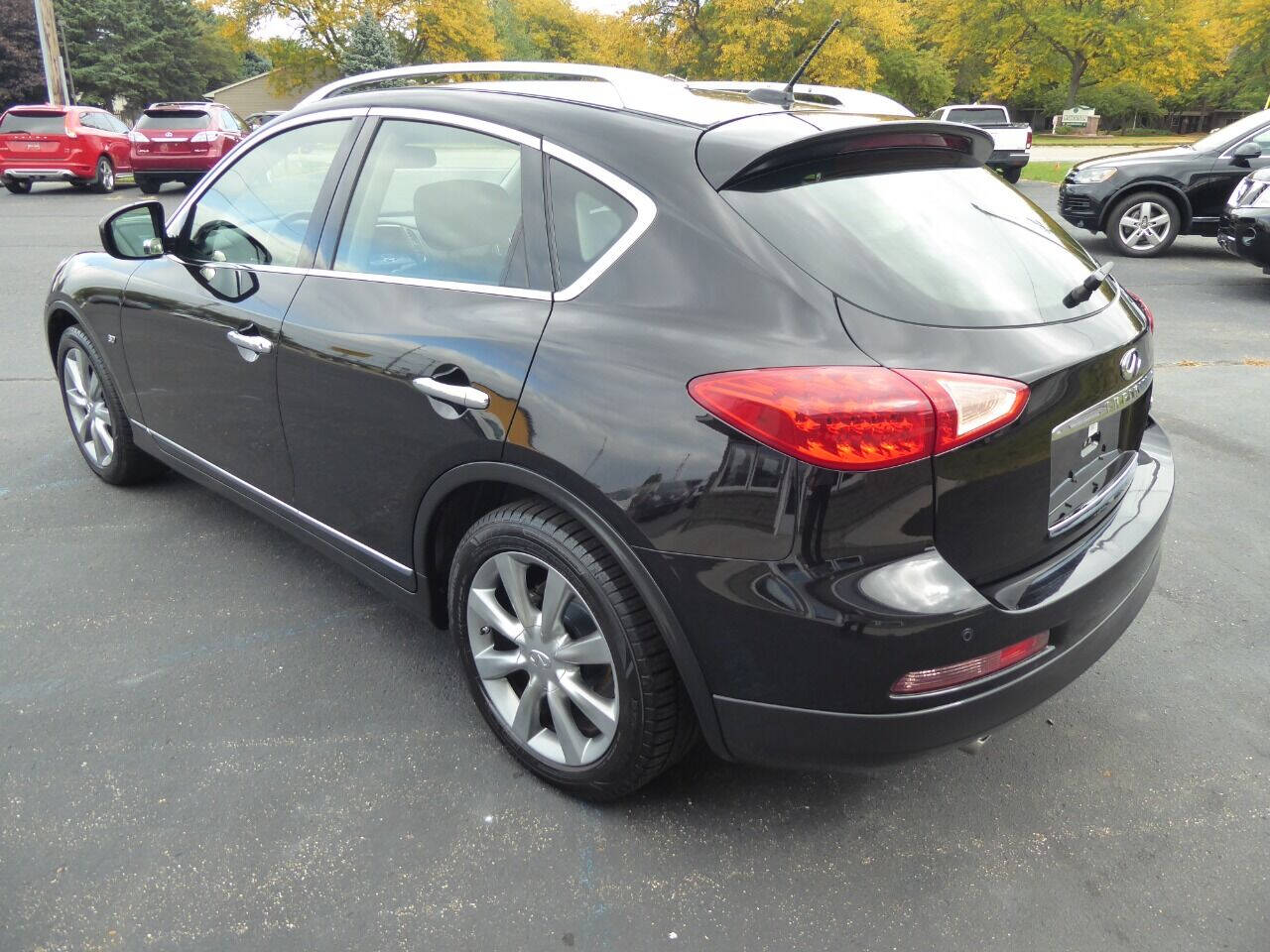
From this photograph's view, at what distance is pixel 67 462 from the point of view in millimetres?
4664

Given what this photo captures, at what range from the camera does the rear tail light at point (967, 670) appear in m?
1.89

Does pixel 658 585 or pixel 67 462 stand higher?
pixel 658 585

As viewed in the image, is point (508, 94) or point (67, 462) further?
point (67, 462)

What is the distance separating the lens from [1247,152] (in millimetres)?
10195

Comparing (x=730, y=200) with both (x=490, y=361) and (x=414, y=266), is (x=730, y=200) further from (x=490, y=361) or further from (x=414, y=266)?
(x=414, y=266)

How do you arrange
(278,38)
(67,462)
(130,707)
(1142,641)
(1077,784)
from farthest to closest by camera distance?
(278,38) → (67,462) → (1142,641) → (130,707) → (1077,784)

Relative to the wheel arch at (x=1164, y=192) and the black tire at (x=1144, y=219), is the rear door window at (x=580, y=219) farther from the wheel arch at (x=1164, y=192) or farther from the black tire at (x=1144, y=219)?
the black tire at (x=1144, y=219)

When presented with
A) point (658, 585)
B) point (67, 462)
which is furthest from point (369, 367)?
point (67, 462)

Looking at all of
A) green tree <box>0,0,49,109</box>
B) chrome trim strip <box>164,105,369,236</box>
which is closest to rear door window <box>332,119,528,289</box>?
chrome trim strip <box>164,105,369,236</box>

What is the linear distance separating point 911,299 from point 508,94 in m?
1.25

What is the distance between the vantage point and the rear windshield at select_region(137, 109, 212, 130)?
729 inches

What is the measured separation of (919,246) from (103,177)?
21207 mm

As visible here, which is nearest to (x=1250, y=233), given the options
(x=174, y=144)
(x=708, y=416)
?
(x=708, y=416)

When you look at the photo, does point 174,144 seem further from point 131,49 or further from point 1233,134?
point 131,49
